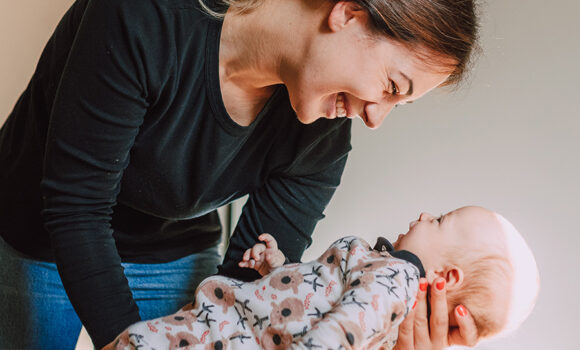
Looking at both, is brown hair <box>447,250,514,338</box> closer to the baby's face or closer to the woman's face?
the baby's face

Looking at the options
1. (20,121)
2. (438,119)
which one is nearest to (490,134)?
(438,119)

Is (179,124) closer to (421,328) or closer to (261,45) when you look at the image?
(261,45)

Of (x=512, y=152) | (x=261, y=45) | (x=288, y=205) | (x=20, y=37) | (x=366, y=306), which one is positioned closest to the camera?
(x=366, y=306)

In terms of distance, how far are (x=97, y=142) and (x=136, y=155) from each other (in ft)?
0.44

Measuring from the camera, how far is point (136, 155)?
3.22ft

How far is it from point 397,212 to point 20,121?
106 cm

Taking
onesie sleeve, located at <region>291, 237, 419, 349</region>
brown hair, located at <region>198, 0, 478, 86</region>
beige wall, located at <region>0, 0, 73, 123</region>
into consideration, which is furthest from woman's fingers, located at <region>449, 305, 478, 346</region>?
beige wall, located at <region>0, 0, 73, 123</region>

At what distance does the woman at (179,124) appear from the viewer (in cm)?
84

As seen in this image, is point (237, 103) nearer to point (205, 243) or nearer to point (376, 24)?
point (376, 24)

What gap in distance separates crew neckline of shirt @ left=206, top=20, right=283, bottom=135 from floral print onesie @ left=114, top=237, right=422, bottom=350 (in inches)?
11.2

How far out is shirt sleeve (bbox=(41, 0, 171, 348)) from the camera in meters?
0.83

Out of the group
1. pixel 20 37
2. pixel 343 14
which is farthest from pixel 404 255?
pixel 20 37

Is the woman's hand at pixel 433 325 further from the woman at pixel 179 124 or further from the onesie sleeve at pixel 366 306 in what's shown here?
the onesie sleeve at pixel 366 306

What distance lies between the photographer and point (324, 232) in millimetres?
1891
